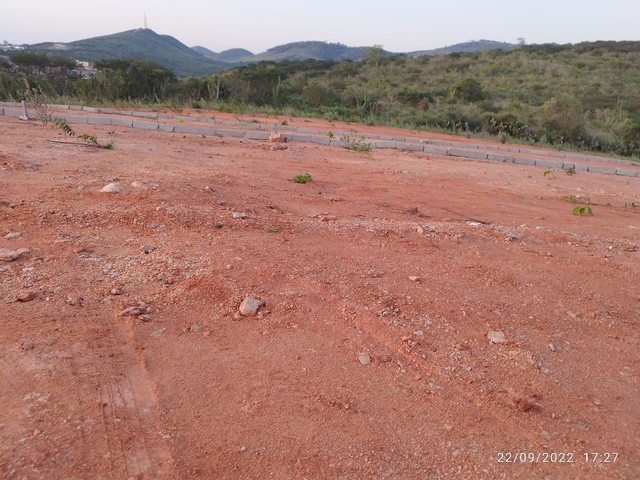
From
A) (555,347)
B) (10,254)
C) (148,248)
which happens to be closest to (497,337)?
(555,347)

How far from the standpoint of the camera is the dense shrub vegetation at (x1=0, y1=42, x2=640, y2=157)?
52.9 ft

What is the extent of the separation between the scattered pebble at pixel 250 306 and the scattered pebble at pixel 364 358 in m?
0.71

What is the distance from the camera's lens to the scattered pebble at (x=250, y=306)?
2.97 m

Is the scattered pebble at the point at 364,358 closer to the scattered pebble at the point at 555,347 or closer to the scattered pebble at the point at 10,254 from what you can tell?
the scattered pebble at the point at 555,347

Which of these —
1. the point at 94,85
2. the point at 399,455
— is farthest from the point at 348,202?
the point at 94,85

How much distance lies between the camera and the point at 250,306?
300cm

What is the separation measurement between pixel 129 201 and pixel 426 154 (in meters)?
7.21

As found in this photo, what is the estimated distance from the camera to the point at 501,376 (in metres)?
2.61

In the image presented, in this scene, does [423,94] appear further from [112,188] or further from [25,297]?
[25,297]

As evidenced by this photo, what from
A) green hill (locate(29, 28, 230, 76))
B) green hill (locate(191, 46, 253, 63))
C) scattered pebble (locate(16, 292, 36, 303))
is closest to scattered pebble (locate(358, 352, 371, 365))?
scattered pebble (locate(16, 292, 36, 303))

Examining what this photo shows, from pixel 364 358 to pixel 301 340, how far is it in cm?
38

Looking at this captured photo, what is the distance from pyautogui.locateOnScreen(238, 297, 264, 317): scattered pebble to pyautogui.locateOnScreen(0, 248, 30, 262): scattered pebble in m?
1.65

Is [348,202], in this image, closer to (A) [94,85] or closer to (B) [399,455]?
(B) [399,455]

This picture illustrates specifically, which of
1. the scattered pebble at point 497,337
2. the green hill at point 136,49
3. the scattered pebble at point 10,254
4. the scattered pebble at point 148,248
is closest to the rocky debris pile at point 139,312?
the scattered pebble at point 148,248
